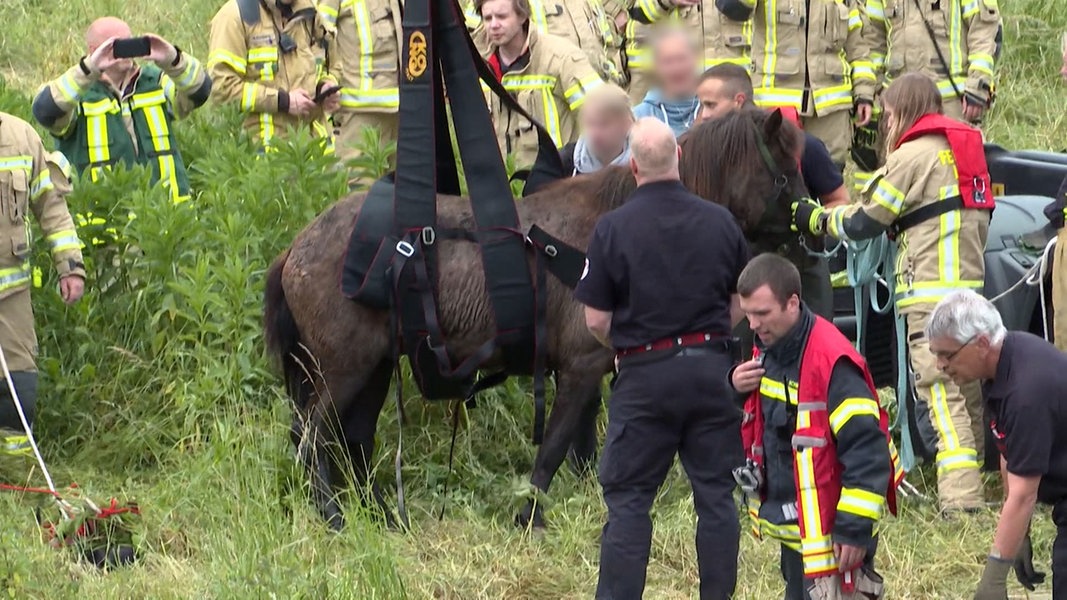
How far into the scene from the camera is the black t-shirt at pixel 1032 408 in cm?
567

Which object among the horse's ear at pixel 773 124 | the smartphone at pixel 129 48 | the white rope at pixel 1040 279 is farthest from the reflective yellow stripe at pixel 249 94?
the white rope at pixel 1040 279

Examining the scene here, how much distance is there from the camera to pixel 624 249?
21.5ft

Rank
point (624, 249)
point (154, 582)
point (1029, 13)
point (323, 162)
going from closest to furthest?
point (624, 249), point (154, 582), point (323, 162), point (1029, 13)

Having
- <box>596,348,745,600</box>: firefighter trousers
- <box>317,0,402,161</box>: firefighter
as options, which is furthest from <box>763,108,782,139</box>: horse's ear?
<box>317,0,402,161</box>: firefighter

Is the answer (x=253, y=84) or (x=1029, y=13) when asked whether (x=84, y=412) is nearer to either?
(x=253, y=84)

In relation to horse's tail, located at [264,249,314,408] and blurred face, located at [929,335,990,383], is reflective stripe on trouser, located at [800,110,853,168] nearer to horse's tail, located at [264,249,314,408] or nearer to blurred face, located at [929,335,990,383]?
horse's tail, located at [264,249,314,408]

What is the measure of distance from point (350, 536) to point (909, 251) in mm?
3042

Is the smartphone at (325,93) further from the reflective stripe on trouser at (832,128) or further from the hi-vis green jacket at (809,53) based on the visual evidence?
the reflective stripe on trouser at (832,128)

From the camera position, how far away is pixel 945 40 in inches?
445

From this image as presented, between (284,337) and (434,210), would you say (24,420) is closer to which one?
(284,337)

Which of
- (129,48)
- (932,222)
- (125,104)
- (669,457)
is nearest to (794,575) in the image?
(669,457)

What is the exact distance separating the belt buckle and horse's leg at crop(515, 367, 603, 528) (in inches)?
34.6

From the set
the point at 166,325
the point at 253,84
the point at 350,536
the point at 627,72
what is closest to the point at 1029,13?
the point at 627,72

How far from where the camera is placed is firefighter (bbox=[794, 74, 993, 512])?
8016 mm
